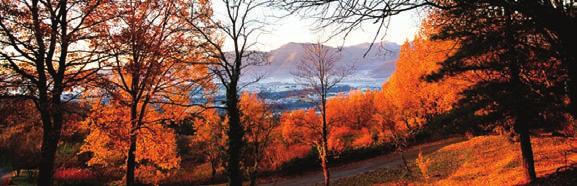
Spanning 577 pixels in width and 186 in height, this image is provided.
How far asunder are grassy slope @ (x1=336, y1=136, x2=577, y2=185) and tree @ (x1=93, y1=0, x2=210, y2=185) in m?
12.0

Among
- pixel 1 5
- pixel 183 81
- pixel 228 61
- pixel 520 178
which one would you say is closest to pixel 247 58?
pixel 228 61

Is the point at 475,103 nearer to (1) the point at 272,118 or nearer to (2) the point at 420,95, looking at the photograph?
(1) the point at 272,118

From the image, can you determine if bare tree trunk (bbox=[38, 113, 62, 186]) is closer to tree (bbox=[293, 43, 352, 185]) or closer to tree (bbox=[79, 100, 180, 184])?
tree (bbox=[79, 100, 180, 184])

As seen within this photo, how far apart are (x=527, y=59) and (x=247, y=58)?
8.72 metres

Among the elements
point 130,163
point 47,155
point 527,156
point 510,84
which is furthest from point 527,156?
point 47,155

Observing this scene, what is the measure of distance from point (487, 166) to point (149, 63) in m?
17.2

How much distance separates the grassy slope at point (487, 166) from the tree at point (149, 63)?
1203 centimetres

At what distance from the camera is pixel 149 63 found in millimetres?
10789

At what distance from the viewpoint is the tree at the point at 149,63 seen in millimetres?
9323

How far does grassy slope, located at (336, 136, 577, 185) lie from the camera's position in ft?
50.2

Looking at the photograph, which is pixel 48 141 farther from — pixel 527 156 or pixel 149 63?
pixel 527 156

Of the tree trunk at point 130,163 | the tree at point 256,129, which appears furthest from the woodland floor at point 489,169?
the tree trunk at point 130,163

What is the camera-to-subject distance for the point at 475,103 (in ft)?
39.7

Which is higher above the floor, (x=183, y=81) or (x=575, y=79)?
(x=183, y=81)
